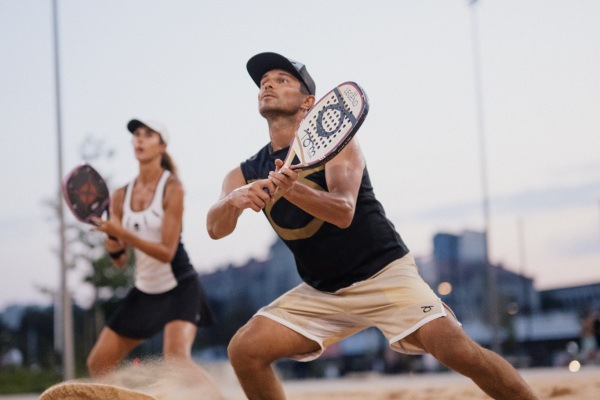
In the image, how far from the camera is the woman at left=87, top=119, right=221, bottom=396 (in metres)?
4.92

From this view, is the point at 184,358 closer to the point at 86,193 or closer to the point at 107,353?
the point at 107,353

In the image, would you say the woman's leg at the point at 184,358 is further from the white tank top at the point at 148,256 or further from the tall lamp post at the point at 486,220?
the tall lamp post at the point at 486,220

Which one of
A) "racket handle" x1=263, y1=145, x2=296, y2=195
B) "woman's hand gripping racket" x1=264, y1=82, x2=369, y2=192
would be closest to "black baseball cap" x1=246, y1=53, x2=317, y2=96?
"woman's hand gripping racket" x1=264, y1=82, x2=369, y2=192

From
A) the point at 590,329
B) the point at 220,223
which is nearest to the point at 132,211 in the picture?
the point at 220,223

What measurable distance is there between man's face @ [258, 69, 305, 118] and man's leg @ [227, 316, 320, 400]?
116cm

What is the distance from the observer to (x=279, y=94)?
3801 mm

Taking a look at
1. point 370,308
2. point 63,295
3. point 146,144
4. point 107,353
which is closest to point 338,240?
point 370,308

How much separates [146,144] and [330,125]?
2.70 metres

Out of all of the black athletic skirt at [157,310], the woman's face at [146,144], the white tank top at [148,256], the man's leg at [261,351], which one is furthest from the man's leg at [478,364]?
the woman's face at [146,144]

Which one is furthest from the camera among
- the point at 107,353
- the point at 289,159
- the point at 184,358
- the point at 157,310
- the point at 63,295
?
the point at 63,295

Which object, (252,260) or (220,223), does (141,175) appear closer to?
(220,223)

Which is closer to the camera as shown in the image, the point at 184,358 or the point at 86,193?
the point at 184,358

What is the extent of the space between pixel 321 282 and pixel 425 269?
26.0 metres

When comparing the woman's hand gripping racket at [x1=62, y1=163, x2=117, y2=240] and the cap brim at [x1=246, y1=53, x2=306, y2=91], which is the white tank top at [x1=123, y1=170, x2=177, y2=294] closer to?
the woman's hand gripping racket at [x1=62, y1=163, x2=117, y2=240]
